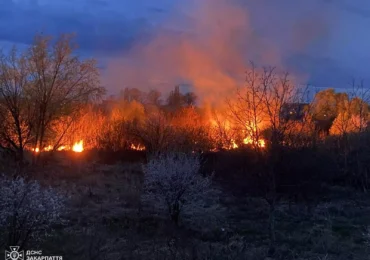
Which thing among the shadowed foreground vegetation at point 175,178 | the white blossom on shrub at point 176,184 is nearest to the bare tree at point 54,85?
the shadowed foreground vegetation at point 175,178

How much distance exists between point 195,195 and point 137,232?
8.74ft

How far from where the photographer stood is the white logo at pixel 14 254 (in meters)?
8.58

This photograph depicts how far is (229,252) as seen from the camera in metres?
9.92

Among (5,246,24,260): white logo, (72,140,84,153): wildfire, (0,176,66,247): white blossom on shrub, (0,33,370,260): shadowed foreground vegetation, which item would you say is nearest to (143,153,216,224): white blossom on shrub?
(0,33,370,260): shadowed foreground vegetation

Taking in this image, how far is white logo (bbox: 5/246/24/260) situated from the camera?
8576 mm

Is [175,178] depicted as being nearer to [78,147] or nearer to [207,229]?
[207,229]

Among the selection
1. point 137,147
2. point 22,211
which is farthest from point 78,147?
point 22,211

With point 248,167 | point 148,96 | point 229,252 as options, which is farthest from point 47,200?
point 148,96

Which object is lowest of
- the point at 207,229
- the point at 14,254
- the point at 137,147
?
the point at 14,254

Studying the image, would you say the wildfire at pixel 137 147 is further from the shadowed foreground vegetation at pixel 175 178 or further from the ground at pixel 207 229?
the ground at pixel 207 229

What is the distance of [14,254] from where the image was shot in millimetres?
8609

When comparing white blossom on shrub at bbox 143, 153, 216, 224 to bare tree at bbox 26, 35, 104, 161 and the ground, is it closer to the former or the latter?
the ground

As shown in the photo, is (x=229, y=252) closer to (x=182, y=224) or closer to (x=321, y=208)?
(x=182, y=224)

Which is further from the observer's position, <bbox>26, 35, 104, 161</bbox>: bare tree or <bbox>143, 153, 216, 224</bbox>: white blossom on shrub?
<bbox>26, 35, 104, 161</bbox>: bare tree
